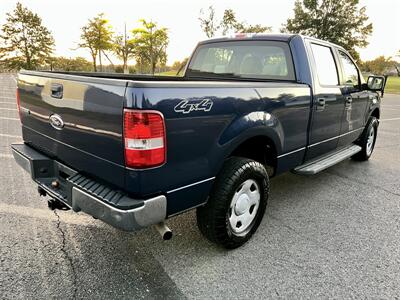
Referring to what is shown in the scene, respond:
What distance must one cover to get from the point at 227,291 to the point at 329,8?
145ft

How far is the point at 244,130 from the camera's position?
2.50 m

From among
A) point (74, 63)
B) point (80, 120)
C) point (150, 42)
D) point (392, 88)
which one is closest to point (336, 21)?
point (392, 88)

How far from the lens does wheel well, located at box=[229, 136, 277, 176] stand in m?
2.87

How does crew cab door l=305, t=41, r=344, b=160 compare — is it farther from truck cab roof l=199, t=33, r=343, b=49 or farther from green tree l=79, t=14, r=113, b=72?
green tree l=79, t=14, r=113, b=72

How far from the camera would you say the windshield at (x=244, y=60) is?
11.5 feet

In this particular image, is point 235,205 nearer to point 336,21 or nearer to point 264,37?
point 264,37

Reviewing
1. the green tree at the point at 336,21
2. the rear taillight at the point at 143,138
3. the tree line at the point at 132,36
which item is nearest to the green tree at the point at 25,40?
the tree line at the point at 132,36

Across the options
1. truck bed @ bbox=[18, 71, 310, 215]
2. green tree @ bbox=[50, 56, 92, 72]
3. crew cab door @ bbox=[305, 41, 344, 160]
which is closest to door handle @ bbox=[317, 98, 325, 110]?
crew cab door @ bbox=[305, 41, 344, 160]

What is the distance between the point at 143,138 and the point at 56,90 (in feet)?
3.13

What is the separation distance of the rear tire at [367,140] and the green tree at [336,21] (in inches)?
1445

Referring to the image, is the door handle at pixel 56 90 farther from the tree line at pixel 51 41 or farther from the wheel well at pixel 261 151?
the tree line at pixel 51 41

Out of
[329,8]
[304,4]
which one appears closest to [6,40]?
[304,4]

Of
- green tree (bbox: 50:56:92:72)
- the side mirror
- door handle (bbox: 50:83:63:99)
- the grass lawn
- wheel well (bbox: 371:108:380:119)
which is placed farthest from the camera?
green tree (bbox: 50:56:92:72)

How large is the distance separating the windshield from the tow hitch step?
104 cm
